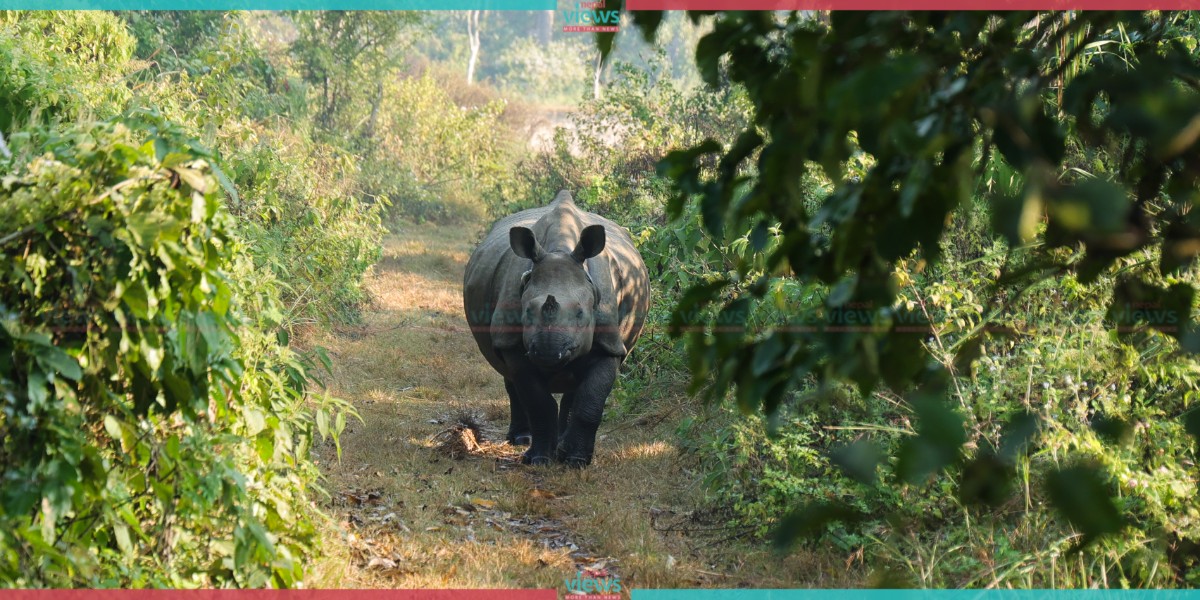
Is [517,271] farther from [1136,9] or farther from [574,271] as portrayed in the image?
[1136,9]

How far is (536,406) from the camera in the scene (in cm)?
755

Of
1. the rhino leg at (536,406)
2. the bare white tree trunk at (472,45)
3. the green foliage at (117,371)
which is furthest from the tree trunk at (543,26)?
the green foliage at (117,371)

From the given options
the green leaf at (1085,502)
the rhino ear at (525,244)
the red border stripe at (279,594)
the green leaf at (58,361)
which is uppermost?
the green leaf at (1085,502)

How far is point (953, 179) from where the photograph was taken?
1.61 metres

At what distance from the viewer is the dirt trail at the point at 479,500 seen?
523cm

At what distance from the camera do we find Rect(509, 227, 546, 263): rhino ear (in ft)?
23.4

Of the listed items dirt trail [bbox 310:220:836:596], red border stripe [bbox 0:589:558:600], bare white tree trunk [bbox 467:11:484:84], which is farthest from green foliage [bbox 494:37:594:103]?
red border stripe [bbox 0:589:558:600]

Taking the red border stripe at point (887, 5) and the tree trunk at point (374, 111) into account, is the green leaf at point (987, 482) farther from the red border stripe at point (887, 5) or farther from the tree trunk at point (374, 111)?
the tree trunk at point (374, 111)

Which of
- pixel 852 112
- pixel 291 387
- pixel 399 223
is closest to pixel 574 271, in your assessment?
pixel 291 387

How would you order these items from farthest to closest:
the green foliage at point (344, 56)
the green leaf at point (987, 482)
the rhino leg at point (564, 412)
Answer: the green foliage at point (344, 56) → the rhino leg at point (564, 412) → the green leaf at point (987, 482)

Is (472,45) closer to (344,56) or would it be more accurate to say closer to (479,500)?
(344,56)

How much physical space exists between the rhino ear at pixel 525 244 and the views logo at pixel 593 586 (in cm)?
239

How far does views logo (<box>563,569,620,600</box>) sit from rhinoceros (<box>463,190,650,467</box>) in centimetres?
183

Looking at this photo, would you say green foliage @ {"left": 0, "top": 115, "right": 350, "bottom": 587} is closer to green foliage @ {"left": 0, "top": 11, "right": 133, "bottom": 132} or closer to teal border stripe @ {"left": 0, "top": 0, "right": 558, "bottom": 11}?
green foliage @ {"left": 0, "top": 11, "right": 133, "bottom": 132}
